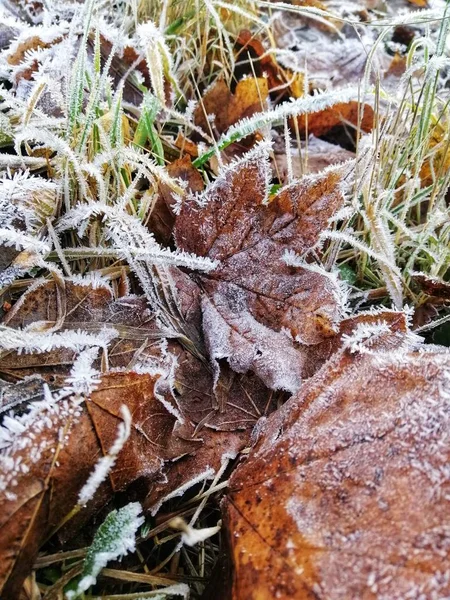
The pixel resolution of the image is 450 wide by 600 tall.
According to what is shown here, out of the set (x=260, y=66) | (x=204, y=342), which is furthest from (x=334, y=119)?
(x=204, y=342)

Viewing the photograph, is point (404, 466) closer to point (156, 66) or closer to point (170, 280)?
point (170, 280)

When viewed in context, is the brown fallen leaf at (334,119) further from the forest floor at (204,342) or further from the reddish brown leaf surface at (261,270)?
the reddish brown leaf surface at (261,270)

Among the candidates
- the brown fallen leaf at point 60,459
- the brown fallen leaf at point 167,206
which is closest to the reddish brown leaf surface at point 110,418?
the brown fallen leaf at point 60,459

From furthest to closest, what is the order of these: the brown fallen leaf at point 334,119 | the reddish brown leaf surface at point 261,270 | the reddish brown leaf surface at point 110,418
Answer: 1. the brown fallen leaf at point 334,119
2. the reddish brown leaf surface at point 261,270
3. the reddish brown leaf surface at point 110,418

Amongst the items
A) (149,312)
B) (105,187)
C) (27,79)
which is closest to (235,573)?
(149,312)

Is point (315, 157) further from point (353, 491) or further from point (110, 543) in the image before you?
point (110, 543)

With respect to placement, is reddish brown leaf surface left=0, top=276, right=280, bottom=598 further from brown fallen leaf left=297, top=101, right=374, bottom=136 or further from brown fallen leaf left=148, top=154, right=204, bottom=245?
brown fallen leaf left=297, top=101, right=374, bottom=136
